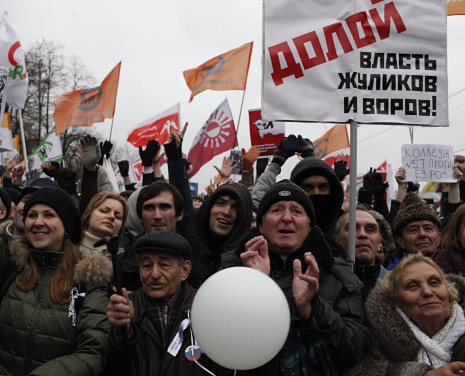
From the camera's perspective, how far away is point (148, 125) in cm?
1024

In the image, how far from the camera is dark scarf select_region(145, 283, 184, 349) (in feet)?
7.77

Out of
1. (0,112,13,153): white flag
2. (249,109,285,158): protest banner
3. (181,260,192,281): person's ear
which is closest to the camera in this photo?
(181,260,192,281): person's ear

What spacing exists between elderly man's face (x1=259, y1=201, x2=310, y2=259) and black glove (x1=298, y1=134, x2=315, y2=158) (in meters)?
1.55

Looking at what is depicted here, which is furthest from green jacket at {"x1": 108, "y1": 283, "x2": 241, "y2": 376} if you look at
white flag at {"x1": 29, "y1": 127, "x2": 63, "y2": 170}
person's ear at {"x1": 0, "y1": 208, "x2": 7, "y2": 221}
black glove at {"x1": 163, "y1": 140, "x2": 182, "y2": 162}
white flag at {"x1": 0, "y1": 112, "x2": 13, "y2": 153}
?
white flag at {"x1": 29, "y1": 127, "x2": 63, "y2": 170}

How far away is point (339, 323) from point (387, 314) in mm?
347

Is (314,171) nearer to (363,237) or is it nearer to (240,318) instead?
(363,237)

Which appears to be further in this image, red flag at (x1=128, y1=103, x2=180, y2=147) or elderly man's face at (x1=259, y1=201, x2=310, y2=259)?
red flag at (x1=128, y1=103, x2=180, y2=147)

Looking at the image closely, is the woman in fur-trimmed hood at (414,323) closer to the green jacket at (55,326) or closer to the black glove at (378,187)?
the green jacket at (55,326)

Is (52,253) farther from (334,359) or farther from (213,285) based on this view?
(334,359)

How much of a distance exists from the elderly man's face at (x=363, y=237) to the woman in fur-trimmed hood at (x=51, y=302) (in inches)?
62.3

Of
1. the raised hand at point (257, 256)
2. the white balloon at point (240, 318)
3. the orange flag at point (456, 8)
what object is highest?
the orange flag at point (456, 8)

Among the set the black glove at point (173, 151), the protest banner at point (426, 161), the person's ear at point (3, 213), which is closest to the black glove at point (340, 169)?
the black glove at point (173, 151)

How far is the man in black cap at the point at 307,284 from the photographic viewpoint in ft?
7.04

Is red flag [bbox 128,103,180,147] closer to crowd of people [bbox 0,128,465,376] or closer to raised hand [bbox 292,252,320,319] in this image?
crowd of people [bbox 0,128,465,376]
